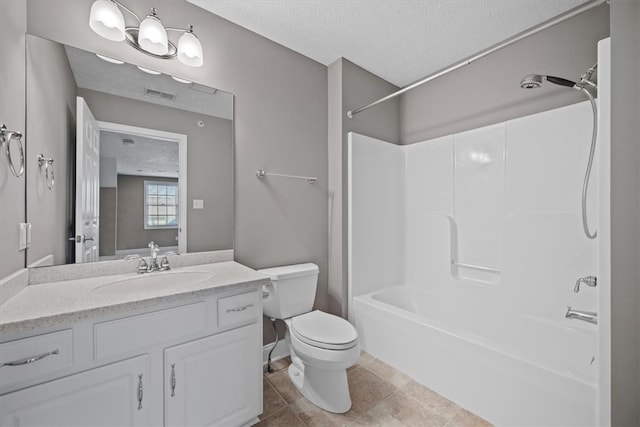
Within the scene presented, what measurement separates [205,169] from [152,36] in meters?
0.77

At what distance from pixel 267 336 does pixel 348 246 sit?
966 millimetres

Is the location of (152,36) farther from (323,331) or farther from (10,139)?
(323,331)

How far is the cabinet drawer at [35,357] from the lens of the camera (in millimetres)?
857

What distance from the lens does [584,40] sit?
5.99ft

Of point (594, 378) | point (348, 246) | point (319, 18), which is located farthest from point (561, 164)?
point (319, 18)

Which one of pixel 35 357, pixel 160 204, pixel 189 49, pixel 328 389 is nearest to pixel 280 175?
pixel 160 204

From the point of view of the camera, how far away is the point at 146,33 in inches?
59.1

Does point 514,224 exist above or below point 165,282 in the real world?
above

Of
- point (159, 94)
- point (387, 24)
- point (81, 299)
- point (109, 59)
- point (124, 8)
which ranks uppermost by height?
point (387, 24)

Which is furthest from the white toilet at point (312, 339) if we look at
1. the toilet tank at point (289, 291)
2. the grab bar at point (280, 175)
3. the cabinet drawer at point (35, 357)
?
the cabinet drawer at point (35, 357)

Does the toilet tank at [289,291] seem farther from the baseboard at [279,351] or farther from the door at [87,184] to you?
the door at [87,184]

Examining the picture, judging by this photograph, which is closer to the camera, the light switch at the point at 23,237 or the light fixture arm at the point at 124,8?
the light switch at the point at 23,237

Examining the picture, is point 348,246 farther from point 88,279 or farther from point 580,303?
point 88,279

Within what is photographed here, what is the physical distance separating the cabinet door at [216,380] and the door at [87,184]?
77 centimetres
